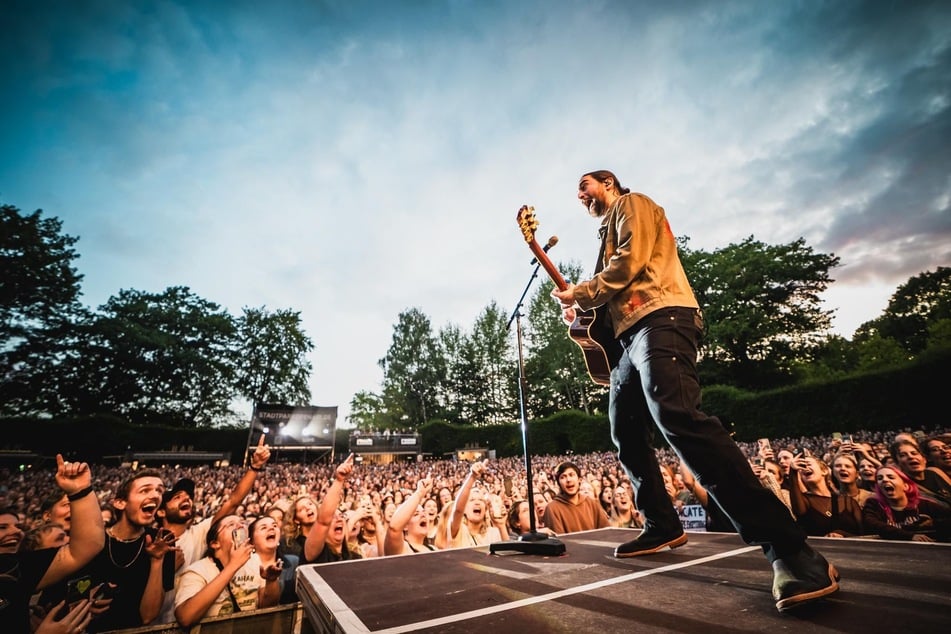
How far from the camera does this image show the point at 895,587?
142 centimetres

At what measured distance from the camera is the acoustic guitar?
8.15ft

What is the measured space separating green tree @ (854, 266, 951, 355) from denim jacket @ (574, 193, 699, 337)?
49.6m

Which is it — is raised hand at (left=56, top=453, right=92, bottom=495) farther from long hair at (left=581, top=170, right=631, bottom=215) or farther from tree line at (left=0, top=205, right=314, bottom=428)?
tree line at (left=0, top=205, right=314, bottom=428)

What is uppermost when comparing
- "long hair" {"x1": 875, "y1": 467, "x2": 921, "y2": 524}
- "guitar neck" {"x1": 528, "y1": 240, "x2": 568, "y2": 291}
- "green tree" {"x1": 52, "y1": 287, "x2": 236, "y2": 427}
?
"green tree" {"x1": 52, "y1": 287, "x2": 236, "y2": 427}

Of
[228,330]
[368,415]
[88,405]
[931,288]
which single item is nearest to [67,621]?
[88,405]

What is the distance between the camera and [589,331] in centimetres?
251

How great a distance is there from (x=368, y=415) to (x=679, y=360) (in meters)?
54.3

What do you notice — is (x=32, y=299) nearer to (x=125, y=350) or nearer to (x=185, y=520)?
(x=125, y=350)

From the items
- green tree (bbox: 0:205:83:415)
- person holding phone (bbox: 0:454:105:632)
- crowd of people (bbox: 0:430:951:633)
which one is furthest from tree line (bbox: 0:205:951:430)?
person holding phone (bbox: 0:454:105:632)

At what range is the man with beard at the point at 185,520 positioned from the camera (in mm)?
3684

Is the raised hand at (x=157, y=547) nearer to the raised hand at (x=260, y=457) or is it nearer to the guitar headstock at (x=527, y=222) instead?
the raised hand at (x=260, y=457)

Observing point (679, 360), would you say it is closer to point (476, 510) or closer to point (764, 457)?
point (476, 510)

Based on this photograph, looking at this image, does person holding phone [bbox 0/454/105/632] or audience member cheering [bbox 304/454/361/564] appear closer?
person holding phone [bbox 0/454/105/632]

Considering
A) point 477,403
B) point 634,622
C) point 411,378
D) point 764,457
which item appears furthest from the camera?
point 477,403
